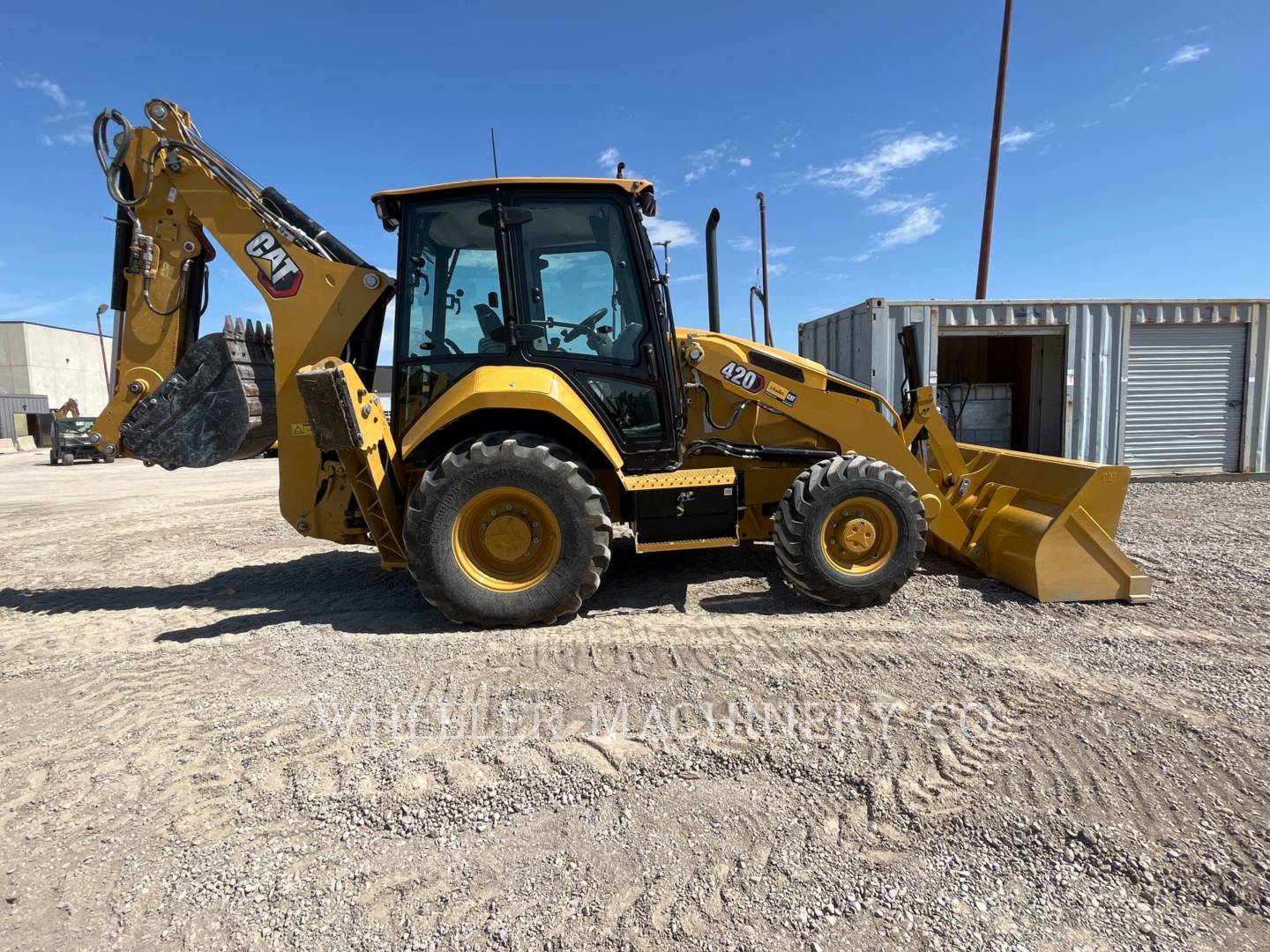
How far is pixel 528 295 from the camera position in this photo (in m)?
4.26

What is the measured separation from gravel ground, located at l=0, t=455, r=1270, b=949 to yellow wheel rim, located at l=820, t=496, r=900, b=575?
32cm

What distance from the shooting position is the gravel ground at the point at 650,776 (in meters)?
1.94

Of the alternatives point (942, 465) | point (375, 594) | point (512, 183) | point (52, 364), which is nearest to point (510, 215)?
point (512, 183)

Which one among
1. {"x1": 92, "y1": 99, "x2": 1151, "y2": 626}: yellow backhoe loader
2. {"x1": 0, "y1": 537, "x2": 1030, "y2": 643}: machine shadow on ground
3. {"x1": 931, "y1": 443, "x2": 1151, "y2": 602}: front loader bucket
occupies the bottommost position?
{"x1": 0, "y1": 537, "x2": 1030, "y2": 643}: machine shadow on ground

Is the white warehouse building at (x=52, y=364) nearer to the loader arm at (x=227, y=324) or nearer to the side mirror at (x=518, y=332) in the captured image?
the loader arm at (x=227, y=324)

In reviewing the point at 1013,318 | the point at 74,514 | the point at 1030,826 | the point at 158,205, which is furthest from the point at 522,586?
the point at 74,514

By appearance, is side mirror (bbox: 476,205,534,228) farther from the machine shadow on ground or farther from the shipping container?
the shipping container

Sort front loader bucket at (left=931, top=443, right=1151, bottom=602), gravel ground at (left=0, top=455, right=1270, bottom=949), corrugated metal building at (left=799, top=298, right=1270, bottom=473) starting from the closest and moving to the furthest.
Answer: gravel ground at (left=0, top=455, right=1270, bottom=949) → front loader bucket at (left=931, top=443, right=1151, bottom=602) → corrugated metal building at (left=799, top=298, right=1270, bottom=473)

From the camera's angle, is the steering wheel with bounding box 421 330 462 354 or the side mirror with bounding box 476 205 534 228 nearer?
the side mirror with bounding box 476 205 534 228

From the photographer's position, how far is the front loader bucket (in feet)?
14.4

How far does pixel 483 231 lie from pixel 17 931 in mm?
3761

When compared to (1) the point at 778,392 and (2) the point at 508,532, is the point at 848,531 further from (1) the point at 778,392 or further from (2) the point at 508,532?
(2) the point at 508,532
